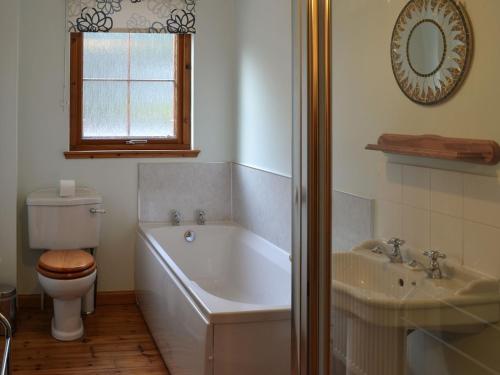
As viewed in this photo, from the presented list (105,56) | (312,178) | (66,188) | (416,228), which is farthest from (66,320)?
(416,228)

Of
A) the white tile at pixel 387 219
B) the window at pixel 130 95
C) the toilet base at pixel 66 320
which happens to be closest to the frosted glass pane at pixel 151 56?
the window at pixel 130 95

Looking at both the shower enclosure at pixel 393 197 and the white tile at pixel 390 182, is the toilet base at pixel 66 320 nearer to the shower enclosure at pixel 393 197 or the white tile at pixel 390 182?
the shower enclosure at pixel 393 197

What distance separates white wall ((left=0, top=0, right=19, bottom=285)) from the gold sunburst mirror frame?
3.32 m

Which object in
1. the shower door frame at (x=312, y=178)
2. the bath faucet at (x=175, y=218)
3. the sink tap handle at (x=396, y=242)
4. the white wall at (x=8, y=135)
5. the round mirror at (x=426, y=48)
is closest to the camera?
the round mirror at (x=426, y=48)

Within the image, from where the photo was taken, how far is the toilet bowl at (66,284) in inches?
148

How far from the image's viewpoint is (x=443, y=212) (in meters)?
1.10

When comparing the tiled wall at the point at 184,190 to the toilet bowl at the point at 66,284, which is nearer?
the toilet bowl at the point at 66,284

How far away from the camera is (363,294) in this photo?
138 cm

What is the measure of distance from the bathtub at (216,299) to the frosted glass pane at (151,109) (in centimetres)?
70

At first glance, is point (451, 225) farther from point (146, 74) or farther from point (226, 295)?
point (146, 74)

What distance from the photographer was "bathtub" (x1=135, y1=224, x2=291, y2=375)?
2.51 metres

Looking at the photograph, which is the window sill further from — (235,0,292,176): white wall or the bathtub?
the bathtub

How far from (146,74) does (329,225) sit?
339cm

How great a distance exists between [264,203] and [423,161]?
2.89 metres
